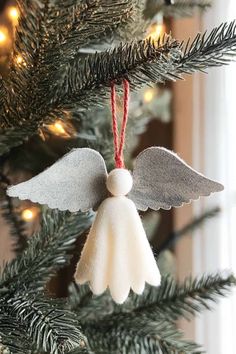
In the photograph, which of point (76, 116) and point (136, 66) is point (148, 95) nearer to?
point (76, 116)

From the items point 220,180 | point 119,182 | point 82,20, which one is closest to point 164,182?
point 119,182

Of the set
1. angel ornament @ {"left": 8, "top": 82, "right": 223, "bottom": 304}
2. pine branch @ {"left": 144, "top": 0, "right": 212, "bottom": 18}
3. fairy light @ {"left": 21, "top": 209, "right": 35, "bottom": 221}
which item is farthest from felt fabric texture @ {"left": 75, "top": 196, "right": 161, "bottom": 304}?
pine branch @ {"left": 144, "top": 0, "right": 212, "bottom": 18}

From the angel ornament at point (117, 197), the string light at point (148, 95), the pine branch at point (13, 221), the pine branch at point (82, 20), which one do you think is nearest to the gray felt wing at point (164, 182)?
the angel ornament at point (117, 197)

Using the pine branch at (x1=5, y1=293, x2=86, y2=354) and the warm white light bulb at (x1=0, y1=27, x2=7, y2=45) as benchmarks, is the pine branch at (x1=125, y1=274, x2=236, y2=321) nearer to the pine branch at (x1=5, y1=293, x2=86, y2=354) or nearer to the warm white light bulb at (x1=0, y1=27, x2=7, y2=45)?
the pine branch at (x1=5, y1=293, x2=86, y2=354)

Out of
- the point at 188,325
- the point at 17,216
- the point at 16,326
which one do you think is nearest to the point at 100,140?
the point at 17,216

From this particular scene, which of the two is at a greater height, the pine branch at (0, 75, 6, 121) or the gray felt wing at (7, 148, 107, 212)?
the pine branch at (0, 75, 6, 121)

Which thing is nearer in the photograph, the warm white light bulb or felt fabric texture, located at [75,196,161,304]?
felt fabric texture, located at [75,196,161,304]

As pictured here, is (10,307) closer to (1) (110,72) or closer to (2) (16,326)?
(2) (16,326)
